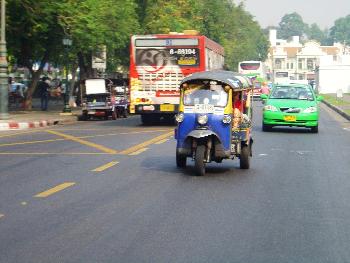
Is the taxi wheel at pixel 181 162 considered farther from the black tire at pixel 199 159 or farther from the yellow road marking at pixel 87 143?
the yellow road marking at pixel 87 143

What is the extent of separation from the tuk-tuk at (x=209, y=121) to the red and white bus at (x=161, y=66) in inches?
573

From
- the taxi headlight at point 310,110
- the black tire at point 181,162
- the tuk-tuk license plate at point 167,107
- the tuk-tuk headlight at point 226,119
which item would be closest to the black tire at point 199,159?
the tuk-tuk headlight at point 226,119

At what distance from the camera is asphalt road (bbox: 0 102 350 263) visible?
311 inches

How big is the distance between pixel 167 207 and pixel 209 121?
3946 mm

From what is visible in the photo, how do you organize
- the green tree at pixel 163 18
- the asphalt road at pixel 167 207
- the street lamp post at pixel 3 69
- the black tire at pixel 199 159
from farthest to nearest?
the green tree at pixel 163 18, the street lamp post at pixel 3 69, the black tire at pixel 199 159, the asphalt road at pixel 167 207

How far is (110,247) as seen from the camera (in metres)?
8.01

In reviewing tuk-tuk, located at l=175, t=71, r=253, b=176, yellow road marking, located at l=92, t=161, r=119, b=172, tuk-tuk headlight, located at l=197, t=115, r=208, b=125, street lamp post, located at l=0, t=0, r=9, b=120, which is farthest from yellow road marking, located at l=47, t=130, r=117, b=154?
tuk-tuk headlight, located at l=197, t=115, r=208, b=125

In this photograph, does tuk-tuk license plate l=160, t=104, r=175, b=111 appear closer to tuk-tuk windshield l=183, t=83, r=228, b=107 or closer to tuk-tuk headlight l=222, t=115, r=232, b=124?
tuk-tuk windshield l=183, t=83, r=228, b=107

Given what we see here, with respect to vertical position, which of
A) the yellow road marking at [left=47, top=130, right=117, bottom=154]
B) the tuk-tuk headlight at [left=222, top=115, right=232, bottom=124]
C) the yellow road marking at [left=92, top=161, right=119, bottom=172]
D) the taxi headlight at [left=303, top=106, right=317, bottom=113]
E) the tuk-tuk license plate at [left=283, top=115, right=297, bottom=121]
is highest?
the tuk-tuk headlight at [left=222, top=115, right=232, bottom=124]

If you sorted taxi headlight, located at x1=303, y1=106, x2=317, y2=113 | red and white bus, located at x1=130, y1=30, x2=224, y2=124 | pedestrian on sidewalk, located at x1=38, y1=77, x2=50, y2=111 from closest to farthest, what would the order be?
taxi headlight, located at x1=303, y1=106, x2=317, y2=113, red and white bus, located at x1=130, y1=30, x2=224, y2=124, pedestrian on sidewalk, located at x1=38, y1=77, x2=50, y2=111

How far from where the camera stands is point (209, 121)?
47.1ft

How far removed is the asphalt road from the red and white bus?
1033 centimetres

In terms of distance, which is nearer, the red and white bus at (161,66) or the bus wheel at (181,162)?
the bus wheel at (181,162)

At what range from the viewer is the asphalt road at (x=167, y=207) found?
7.91m
